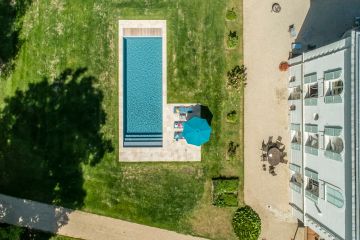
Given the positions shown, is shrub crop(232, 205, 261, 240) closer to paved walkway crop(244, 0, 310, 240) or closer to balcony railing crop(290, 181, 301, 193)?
paved walkway crop(244, 0, 310, 240)

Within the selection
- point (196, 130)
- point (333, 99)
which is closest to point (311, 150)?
point (333, 99)

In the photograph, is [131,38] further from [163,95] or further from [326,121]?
[326,121]

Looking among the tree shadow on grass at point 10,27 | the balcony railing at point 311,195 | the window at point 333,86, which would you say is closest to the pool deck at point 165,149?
the tree shadow on grass at point 10,27

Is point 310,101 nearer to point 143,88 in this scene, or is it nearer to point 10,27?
point 143,88

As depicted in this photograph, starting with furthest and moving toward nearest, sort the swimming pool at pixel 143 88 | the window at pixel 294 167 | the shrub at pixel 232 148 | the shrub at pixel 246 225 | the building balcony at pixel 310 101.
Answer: the swimming pool at pixel 143 88 < the shrub at pixel 232 148 < the shrub at pixel 246 225 < the window at pixel 294 167 < the building balcony at pixel 310 101

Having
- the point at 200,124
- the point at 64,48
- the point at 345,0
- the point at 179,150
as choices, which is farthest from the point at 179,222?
the point at 345,0

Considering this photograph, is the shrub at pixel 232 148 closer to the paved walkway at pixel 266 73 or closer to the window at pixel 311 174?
the paved walkway at pixel 266 73
